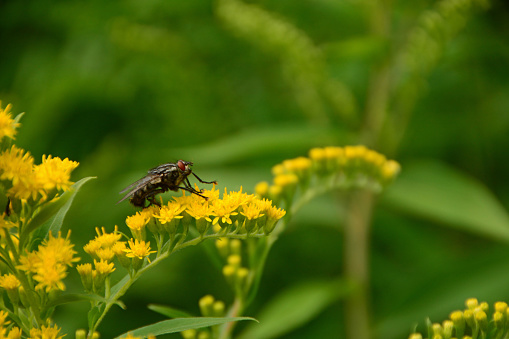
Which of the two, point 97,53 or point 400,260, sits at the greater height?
point 97,53

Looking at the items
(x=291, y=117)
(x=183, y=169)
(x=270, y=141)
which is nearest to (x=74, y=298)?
(x=183, y=169)

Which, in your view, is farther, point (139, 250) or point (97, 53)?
point (97, 53)

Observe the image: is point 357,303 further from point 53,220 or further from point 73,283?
point 53,220

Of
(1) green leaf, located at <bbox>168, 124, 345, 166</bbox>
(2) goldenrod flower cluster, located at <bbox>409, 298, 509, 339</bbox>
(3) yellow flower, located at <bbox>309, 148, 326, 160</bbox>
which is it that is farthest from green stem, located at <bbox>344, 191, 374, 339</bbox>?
(2) goldenrod flower cluster, located at <bbox>409, 298, 509, 339</bbox>

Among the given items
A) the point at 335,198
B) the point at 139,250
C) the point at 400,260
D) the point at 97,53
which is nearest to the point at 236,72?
the point at 97,53

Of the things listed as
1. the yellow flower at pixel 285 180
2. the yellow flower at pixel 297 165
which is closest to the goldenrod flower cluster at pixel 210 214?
the yellow flower at pixel 285 180

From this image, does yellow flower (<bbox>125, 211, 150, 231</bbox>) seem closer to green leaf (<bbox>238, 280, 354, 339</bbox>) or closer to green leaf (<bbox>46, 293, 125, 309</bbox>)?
green leaf (<bbox>46, 293, 125, 309</bbox>)

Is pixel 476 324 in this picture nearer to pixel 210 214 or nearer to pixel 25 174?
pixel 210 214
